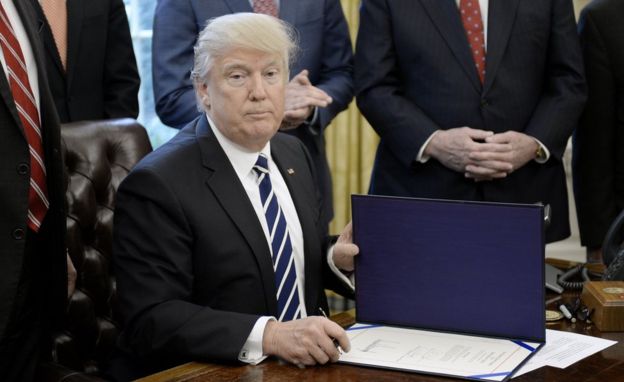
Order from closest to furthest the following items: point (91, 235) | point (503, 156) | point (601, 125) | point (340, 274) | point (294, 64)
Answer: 1. point (340, 274)
2. point (91, 235)
3. point (503, 156)
4. point (294, 64)
5. point (601, 125)

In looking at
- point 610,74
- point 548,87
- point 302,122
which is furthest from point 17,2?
point 610,74

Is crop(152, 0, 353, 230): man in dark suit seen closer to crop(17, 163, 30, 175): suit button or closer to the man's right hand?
the man's right hand

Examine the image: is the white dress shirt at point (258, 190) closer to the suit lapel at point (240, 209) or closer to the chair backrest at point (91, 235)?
the suit lapel at point (240, 209)

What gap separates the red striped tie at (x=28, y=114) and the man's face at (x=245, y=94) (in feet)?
1.47

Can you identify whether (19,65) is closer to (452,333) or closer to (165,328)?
(165,328)

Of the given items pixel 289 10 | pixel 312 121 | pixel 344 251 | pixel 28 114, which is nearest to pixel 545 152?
pixel 312 121

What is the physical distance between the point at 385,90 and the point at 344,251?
1334 millimetres

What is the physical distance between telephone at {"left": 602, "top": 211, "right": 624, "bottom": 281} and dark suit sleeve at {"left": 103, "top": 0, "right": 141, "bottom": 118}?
190 centimetres

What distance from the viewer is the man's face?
7.94 feet

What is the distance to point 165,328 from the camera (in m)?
2.16

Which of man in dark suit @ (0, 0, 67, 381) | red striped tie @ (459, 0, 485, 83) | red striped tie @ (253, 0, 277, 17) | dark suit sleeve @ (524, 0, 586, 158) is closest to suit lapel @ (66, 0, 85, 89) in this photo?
red striped tie @ (253, 0, 277, 17)

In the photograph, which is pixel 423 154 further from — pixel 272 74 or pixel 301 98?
pixel 272 74

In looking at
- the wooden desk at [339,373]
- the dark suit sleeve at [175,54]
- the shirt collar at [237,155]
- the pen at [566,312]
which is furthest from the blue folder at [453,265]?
the dark suit sleeve at [175,54]

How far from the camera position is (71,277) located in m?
2.59
